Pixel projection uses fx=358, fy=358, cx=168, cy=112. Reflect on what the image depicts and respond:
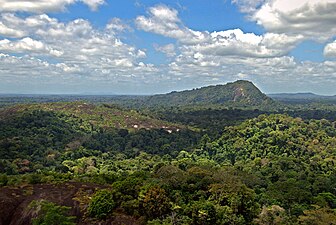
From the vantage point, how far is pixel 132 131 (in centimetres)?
13488

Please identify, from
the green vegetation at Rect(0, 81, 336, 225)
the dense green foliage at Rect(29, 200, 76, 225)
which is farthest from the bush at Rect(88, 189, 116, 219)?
the dense green foliage at Rect(29, 200, 76, 225)

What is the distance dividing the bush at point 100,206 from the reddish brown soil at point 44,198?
2.31ft

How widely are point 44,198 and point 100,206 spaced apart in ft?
26.3

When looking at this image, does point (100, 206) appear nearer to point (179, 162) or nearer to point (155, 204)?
point (155, 204)

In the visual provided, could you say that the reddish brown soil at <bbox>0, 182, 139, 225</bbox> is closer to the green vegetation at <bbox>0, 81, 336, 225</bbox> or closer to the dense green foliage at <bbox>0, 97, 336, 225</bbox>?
the green vegetation at <bbox>0, 81, 336, 225</bbox>

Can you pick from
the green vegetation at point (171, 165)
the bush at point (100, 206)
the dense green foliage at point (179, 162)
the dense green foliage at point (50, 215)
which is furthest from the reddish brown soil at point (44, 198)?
the dense green foliage at point (50, 215)

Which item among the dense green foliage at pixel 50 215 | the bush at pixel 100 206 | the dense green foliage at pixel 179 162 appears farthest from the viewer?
the dense green foliage at pixel 179 162

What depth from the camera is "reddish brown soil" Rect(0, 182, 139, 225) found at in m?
37.6

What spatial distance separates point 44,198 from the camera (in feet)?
135

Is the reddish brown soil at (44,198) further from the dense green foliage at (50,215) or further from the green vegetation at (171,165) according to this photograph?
the dense green foliage at (50,215)

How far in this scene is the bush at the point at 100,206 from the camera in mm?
37250

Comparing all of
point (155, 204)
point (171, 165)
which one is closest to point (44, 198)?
point (155, 204)

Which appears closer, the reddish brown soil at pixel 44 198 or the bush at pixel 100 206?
the bush at pixel 100 206

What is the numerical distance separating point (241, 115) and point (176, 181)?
152286mm
